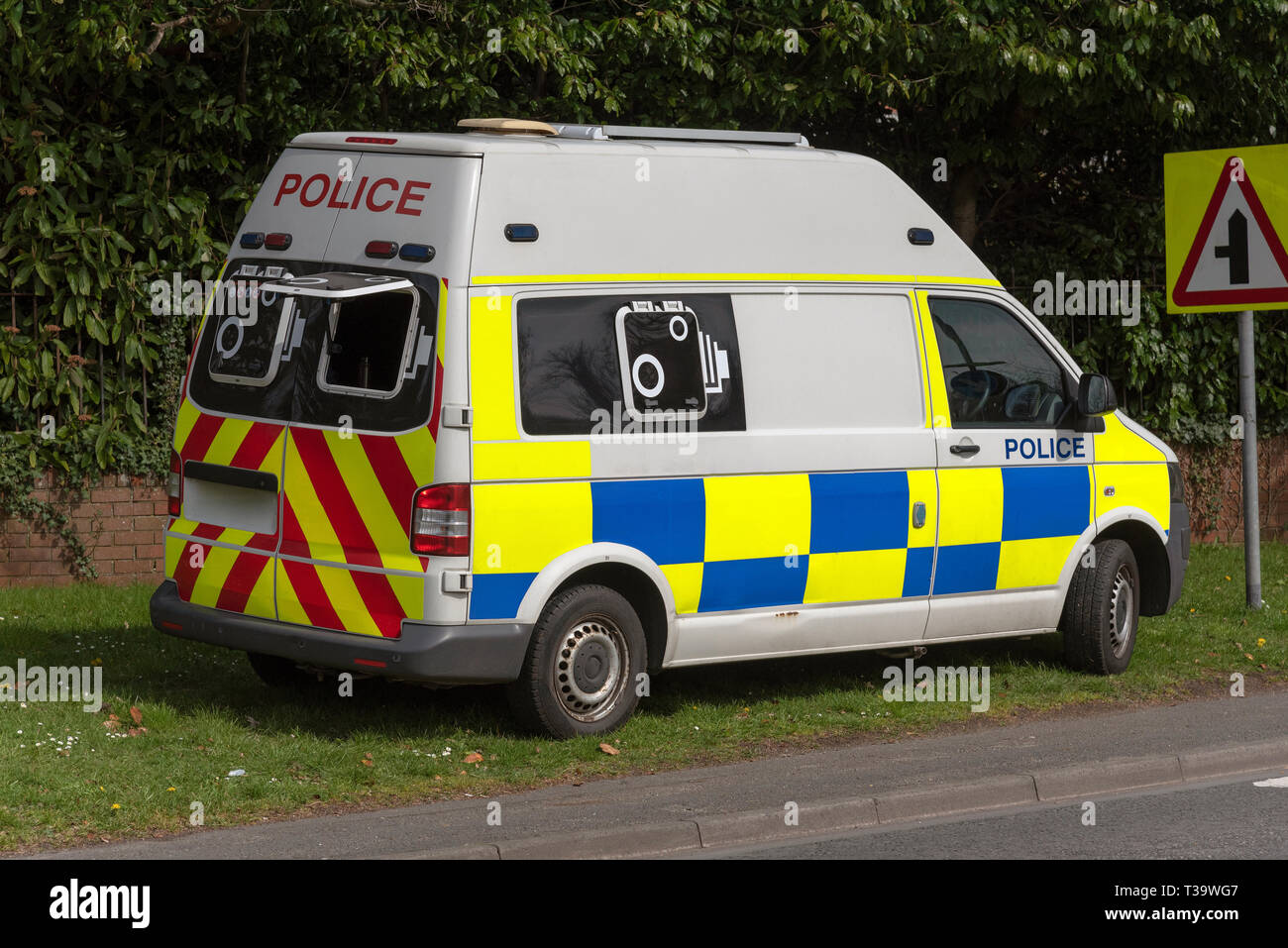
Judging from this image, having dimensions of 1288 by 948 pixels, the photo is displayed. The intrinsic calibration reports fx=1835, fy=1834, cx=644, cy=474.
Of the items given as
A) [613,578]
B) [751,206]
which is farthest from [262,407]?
[751,206]

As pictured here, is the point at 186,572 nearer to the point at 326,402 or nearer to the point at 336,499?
the point at 336,499

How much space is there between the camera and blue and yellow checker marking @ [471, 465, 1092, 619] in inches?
302

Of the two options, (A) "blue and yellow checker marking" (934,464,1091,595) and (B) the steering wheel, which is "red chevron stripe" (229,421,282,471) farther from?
(B) the steering wheel

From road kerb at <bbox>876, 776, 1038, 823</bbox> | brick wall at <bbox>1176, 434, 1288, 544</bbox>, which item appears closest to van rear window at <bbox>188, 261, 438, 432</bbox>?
road kerb at <bbox>876, 776, 1038, 823</bbox>

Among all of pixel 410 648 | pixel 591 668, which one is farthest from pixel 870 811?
pixel 410 648

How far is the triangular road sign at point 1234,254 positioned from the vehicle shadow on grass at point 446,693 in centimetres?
272

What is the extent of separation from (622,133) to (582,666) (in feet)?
8.28

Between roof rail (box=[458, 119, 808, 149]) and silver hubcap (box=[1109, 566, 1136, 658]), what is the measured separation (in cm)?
292

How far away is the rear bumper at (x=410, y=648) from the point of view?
7.48 meters

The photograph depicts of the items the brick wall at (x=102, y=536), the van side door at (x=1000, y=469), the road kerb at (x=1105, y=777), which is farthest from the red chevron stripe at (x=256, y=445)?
the brick wall at (x=102, y=536)

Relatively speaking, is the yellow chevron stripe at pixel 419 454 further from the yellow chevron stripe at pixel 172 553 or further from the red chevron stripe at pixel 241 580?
the yellow chevron stripe at pixel 172 553

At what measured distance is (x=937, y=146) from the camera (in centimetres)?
1440

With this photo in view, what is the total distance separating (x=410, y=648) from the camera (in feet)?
24.5

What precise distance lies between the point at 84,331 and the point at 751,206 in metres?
5.58
